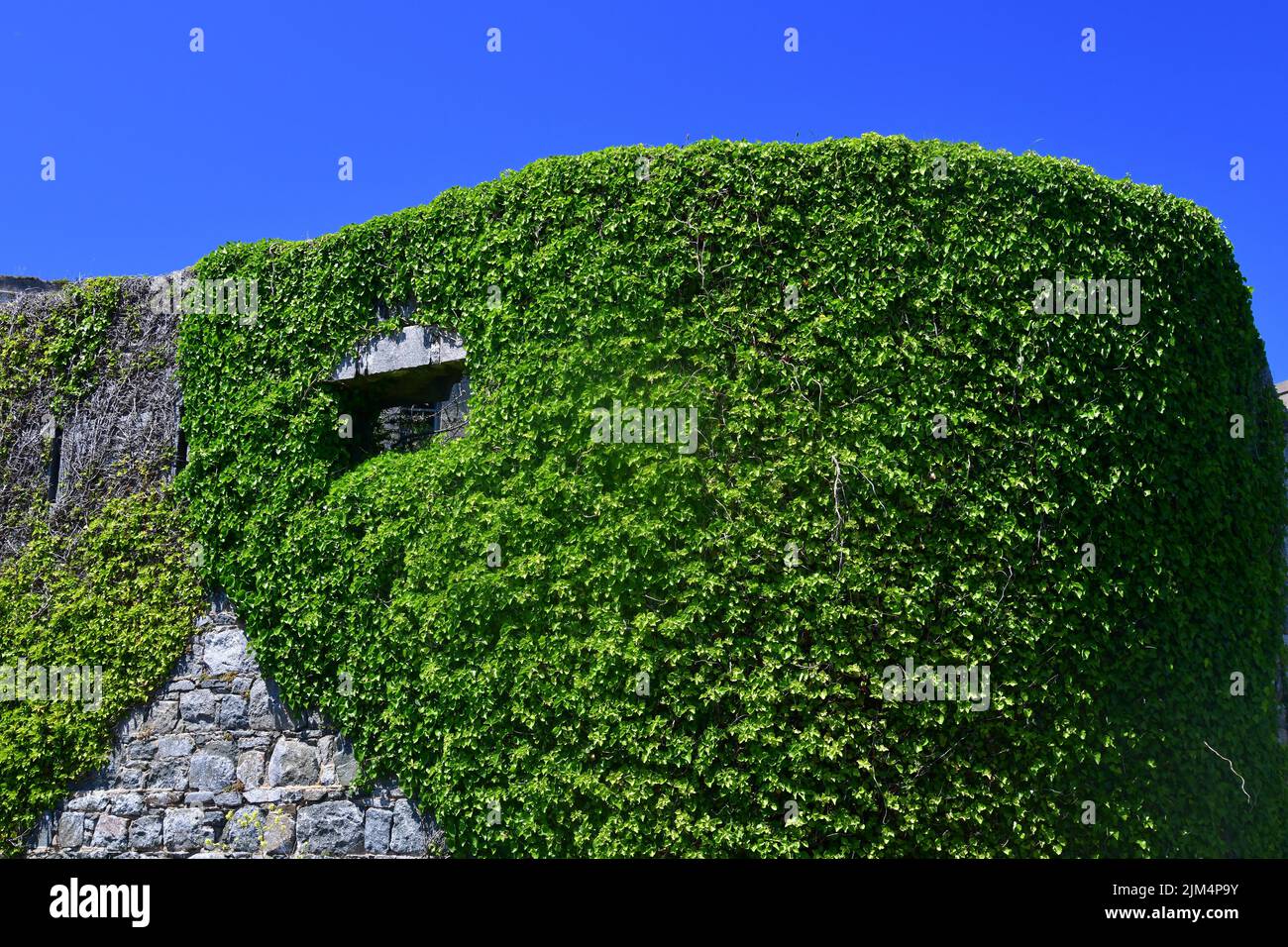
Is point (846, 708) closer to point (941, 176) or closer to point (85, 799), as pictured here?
point (941, 176)

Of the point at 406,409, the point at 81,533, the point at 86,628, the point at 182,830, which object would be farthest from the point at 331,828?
the point at 81,533

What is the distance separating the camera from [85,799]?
28.6 ft

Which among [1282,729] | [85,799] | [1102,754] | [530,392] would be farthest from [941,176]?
[85,799]

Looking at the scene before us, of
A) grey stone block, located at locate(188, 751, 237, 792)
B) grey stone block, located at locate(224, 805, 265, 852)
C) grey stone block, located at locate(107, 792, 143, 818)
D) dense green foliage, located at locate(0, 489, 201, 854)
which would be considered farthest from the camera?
dense green foliage, located at locate(0, 489, 201, 854)

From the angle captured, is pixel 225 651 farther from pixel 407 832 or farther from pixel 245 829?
pixel 407 832

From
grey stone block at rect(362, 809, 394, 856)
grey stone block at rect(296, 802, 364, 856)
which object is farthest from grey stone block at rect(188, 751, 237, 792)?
grey stone block at rect(362, 809, 394, 856)

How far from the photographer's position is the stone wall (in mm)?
7758

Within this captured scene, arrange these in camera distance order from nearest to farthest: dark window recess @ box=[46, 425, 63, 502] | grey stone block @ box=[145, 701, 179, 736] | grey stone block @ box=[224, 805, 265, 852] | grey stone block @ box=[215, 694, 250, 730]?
grey stone block @ box=[224, 805, 265, 852] → grey stone block @ box=[215, 694, 250, 730] → grey stone block @ box=[145, 701, 179, 736] → dark window recess @ box=[46, 425, 63, 502]

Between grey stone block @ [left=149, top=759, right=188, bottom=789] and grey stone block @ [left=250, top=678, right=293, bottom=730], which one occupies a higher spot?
grey stone block @ [left=250, top=678, right=293, bottom=730]

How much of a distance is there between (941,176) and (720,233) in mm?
1619

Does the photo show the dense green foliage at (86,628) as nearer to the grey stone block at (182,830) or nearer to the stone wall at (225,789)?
the stone wall at (225,789)

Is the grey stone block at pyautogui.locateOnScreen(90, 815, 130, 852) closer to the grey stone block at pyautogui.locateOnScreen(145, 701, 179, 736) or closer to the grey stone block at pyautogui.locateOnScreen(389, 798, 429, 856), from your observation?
the grey stone block at pyautogui.locateOnScreen(145, 701, 179, 736)

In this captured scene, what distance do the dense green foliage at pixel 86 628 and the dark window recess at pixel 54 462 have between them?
372 millimetres

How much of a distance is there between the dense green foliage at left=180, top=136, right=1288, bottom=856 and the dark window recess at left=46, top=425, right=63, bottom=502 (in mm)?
3905
